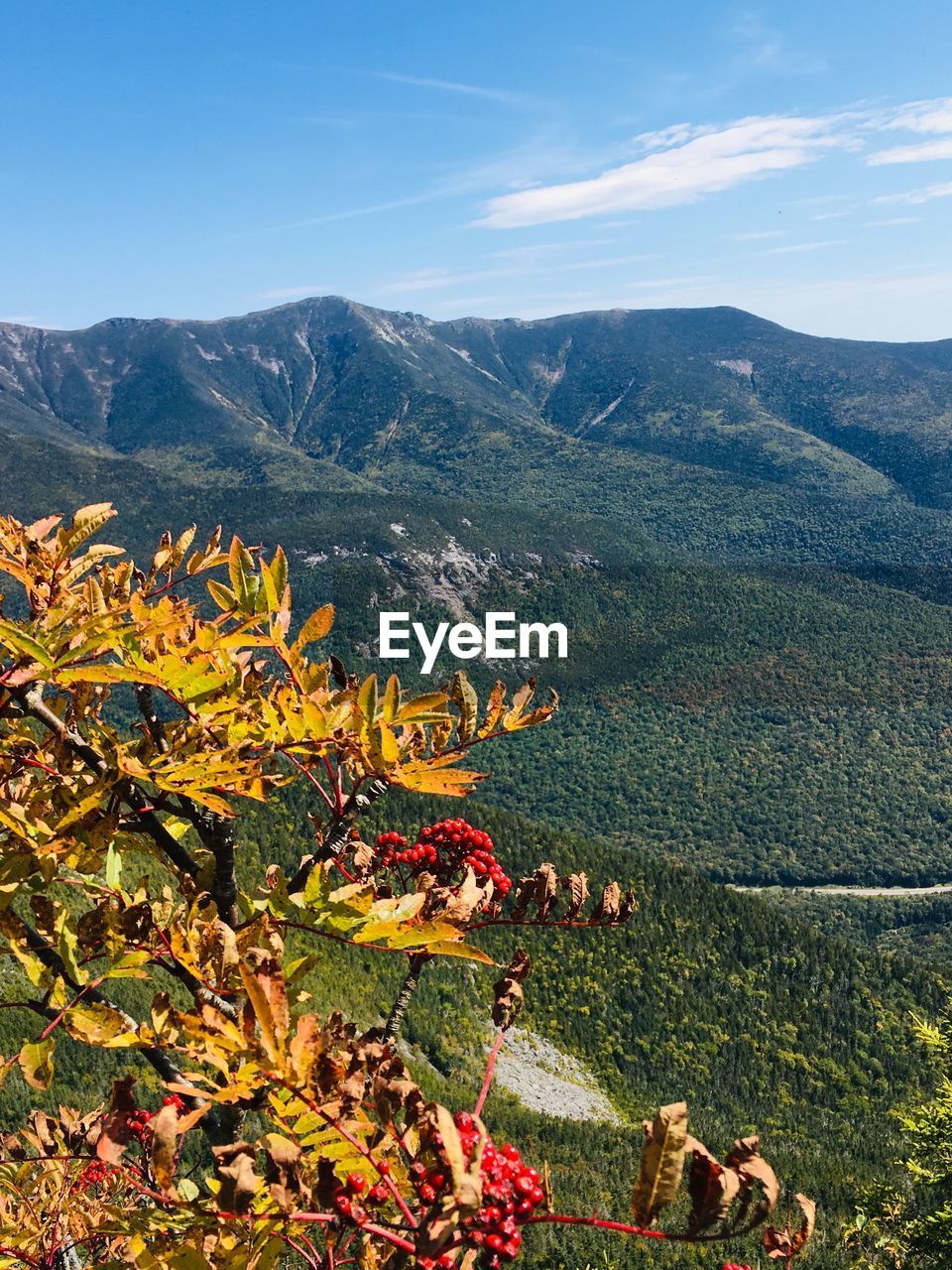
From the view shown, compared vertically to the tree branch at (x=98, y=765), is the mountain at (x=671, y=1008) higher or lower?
lower

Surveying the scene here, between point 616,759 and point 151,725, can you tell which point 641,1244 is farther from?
point 616,759

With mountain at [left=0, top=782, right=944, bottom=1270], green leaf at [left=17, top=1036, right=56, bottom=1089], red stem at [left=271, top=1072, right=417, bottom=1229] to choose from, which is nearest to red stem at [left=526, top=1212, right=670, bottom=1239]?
red stem at [left=271, top=1072, right=417, bottom=1229]

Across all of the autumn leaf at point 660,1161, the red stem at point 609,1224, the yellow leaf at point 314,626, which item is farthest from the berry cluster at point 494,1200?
the yellow leaf at point 314,626

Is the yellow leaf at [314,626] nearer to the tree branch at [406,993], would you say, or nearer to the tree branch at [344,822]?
the tree branch at [344,822]

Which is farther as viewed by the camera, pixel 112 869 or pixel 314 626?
pixel 314 626

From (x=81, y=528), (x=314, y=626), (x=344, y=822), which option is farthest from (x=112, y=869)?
(x=81, y=528)

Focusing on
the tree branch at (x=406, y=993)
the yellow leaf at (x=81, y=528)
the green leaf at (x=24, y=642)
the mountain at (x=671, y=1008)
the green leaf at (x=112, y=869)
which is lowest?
the mountain at (x=671, y=1008)

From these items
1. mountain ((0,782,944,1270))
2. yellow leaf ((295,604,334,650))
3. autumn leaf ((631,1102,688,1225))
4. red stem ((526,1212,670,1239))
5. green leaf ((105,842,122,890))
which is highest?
yellow leaf ((295,604,334,650))

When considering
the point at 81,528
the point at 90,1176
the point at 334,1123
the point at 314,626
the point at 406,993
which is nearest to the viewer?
the point at 334,1123

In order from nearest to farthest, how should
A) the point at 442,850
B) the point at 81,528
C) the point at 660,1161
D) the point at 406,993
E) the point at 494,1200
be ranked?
the point at 660,1161 → the point at 494,1200 → the point at 81,528 → the point at 406,993 → the point at 442,850

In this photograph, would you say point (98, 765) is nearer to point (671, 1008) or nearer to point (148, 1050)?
point (148, 1050)

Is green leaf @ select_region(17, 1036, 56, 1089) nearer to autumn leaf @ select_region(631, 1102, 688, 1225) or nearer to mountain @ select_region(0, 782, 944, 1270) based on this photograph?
autumn leaf @ select_region(631, 1102, 688, 1225)

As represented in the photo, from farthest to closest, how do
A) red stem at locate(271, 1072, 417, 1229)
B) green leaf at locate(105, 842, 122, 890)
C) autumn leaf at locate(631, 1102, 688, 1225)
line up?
green leaf at locate(105, 842, 122, 890), red stem at locate(271, 1072, 417, 1229), autumn leaf at locate(631, 1102, 688, 1225)
